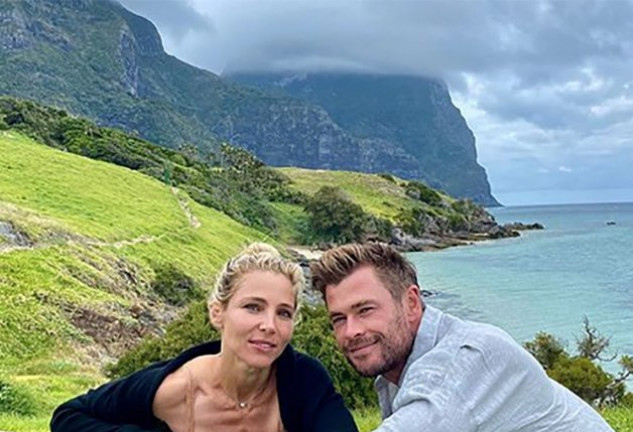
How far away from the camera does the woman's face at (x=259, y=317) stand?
331cm

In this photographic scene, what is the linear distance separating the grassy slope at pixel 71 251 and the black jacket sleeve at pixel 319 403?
5474 mm

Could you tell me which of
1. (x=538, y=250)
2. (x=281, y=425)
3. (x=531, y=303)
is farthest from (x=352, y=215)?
(x=281, y=425)

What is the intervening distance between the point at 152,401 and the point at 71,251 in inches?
1060

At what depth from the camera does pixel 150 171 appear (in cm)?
6569

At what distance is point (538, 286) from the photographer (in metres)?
53.6

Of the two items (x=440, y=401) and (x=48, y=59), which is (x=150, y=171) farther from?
(x=48, y=59)

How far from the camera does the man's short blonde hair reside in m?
3.05

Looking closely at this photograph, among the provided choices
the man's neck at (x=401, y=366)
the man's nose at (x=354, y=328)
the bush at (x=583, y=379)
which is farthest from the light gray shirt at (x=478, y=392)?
the bush at (x=583, y=379)

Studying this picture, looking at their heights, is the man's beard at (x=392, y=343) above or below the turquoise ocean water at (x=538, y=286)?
above

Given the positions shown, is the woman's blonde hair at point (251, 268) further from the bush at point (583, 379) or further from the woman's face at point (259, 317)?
the bush at point (583, 379)

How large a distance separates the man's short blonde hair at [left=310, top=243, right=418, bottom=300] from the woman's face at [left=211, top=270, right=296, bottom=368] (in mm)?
271

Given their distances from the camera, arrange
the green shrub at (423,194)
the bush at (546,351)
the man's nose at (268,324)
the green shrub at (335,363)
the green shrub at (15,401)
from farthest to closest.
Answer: the green shrub at (423,194) → the bush at (546,351) → the green shrub at (335,363) → the green shrub at (15,401) → the man's nose at (268,324)

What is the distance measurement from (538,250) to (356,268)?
89.8 metres

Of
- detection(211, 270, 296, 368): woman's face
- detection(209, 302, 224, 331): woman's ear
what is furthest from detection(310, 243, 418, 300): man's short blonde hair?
detection(209, 302, 224, 331): woman's ear
